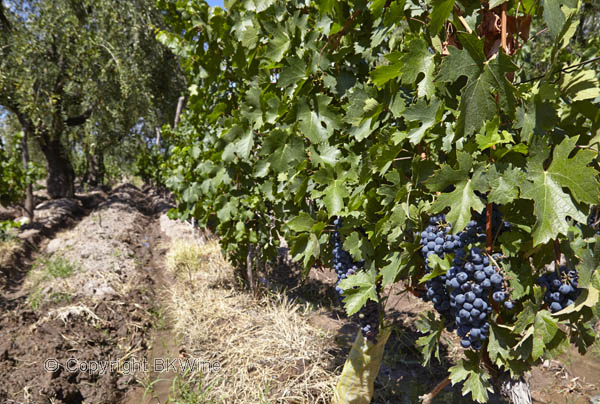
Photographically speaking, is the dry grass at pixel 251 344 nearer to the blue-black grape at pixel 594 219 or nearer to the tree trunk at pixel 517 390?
the tree trunk at pixel 517 390

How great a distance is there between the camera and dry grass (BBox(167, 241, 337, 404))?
104 inches

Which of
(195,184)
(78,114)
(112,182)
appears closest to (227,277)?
(195,184)

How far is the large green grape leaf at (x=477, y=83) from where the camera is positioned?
88 centimetres

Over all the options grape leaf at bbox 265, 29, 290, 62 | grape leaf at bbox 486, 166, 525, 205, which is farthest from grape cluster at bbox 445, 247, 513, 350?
grape leaf at bbox 265, 29, 290, 62

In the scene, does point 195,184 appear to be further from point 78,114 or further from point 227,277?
point 78,114

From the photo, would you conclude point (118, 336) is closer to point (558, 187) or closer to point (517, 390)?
point (517, 390)

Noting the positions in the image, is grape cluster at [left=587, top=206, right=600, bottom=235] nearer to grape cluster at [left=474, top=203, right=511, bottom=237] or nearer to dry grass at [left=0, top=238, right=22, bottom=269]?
grape cluster at [left=474, top=203, right=511, bottom=237]

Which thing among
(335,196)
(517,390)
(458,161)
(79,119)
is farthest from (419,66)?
(79,119)

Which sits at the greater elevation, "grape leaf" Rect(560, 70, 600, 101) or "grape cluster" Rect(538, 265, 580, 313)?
"grape leaf" Rect(560, 70, 600, 101)

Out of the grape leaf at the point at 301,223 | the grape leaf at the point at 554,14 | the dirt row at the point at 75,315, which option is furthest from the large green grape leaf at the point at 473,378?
the dirt row at the point at 75,315

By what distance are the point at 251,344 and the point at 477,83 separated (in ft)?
9.70

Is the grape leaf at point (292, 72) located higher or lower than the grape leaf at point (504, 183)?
higher

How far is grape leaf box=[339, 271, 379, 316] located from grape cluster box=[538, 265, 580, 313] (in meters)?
0.59

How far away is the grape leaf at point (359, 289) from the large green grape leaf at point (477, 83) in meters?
0.79
